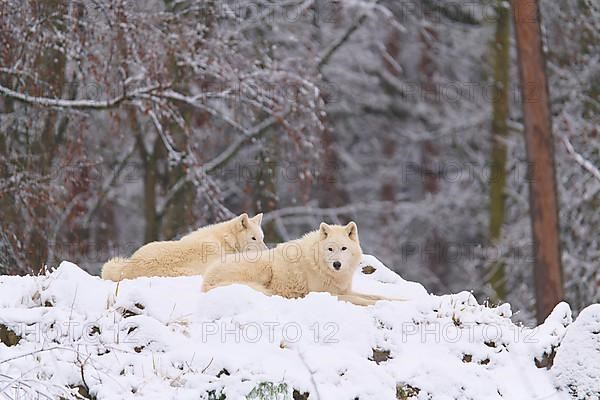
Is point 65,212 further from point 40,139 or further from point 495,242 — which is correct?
point 495,242

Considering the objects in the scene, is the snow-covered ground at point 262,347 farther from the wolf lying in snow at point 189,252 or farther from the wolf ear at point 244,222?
the wolf ear at point 244,222

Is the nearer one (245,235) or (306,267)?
(306,267)

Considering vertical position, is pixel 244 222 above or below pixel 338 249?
above

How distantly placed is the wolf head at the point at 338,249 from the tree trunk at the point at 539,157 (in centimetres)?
822

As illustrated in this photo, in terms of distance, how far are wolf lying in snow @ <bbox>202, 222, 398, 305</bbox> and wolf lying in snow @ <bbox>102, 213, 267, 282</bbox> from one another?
0.63 meters

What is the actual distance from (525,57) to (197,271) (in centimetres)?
941

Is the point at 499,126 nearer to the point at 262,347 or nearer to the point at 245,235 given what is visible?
the point at 245,235

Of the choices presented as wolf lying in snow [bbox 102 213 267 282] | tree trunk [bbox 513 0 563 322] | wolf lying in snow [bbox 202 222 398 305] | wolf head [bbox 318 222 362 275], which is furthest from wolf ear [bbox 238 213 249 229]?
tree trunk [bbox 513 0 563 322]

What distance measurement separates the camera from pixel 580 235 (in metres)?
18.3

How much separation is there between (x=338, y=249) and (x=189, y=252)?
4.85ft

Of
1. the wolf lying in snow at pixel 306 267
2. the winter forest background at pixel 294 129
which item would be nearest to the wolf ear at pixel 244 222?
the wolf lying in snow at pixel 306 267

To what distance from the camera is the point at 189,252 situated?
30.5 feet

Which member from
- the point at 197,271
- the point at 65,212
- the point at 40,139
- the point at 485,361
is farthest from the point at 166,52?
the point at 485,361

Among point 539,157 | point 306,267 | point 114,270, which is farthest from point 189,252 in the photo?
point 539,157
